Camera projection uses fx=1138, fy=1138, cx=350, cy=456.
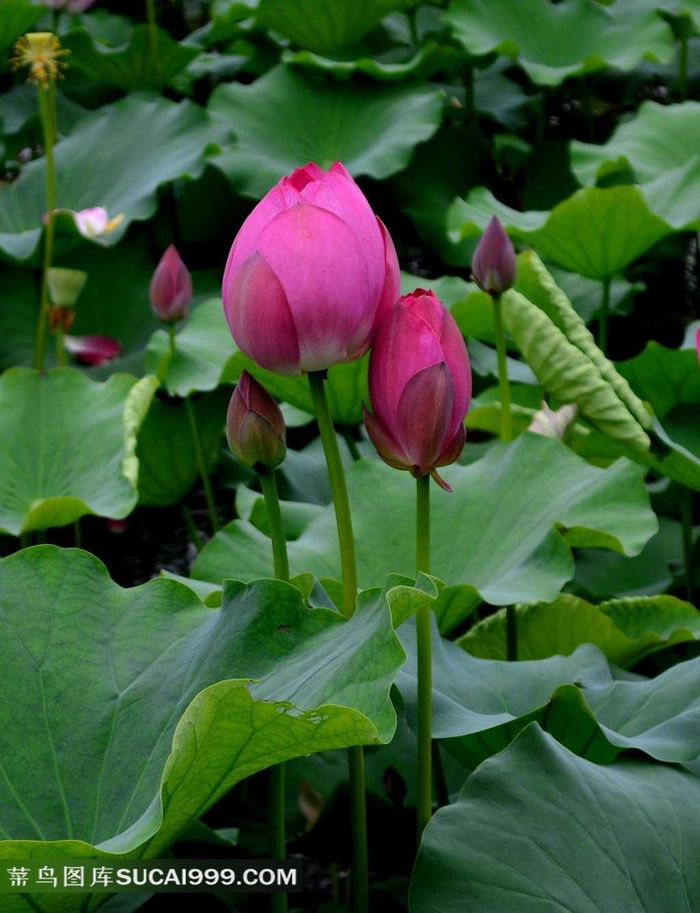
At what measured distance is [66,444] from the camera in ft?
4.61

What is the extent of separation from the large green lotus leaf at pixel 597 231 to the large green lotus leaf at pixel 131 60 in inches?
45.0

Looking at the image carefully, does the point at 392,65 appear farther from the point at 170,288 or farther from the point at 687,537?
the point at 687,537

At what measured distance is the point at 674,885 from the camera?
66 cm

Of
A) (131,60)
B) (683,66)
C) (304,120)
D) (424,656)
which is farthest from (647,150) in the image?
(424,656)

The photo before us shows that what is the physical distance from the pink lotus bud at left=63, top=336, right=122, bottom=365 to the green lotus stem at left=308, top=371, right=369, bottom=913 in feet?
4.09

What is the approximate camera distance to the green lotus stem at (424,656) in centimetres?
69

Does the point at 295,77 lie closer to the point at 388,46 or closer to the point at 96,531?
the point at 388,46

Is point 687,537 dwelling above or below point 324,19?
below

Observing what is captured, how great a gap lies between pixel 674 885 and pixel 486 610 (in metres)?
0.75

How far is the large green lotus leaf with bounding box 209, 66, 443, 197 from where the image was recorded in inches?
79.4

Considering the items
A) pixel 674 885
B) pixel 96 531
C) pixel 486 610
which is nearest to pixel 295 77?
pixel 96 531

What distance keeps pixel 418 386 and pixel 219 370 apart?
2.88ft

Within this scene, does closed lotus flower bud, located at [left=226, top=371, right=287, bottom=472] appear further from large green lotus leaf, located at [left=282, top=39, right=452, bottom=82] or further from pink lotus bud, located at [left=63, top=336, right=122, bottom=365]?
large green lotus leaf, located at [left=282, top=39, right=452, bottom=82]

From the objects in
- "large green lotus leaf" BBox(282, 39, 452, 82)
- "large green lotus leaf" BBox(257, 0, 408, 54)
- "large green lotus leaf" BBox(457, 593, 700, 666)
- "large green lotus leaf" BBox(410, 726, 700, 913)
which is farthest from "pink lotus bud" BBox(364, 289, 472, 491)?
"large green lotus leaf" BBox(257, 0, 408, 54)
